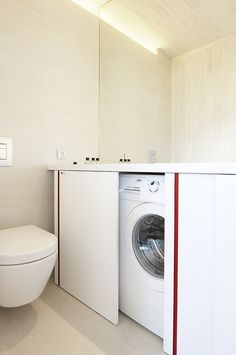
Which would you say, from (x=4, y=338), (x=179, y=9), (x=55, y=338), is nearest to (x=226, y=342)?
(x=55, y=338)

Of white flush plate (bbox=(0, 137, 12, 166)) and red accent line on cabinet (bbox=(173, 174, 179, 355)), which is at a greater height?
white flush plate (bbox=(0, 137, 12, 166))

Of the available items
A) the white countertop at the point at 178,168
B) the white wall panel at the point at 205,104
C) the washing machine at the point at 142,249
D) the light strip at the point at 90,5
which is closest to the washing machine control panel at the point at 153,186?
the washing machine at the point at 142,249

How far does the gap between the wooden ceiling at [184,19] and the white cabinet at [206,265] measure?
1327mm

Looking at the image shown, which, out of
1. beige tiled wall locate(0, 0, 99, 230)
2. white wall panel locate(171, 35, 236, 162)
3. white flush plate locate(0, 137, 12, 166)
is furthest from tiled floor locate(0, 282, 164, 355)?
white wall panel locate(171, 35, 236, 162)

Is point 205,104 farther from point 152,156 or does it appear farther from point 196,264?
point 196,264

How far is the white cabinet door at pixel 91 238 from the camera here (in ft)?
4.08

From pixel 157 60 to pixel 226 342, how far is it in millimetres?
1997

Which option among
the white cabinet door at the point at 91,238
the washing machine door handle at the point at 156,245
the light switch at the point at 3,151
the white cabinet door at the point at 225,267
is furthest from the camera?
the light switch at the point at 3,151

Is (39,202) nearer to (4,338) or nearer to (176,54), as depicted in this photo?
(4,338)

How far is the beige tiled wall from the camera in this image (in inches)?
62.6


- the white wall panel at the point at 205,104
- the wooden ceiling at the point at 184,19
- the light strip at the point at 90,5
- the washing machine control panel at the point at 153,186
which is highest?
the light strip at the point at 90,5

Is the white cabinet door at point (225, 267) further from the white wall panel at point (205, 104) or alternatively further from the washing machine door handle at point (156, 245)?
the white wall panel at point (205, 104)

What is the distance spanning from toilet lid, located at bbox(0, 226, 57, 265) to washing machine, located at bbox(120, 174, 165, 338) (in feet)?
1.32

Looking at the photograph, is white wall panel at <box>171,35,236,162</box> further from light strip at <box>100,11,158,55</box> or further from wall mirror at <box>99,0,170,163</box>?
light strip at <box>100,11,158,55</box>
